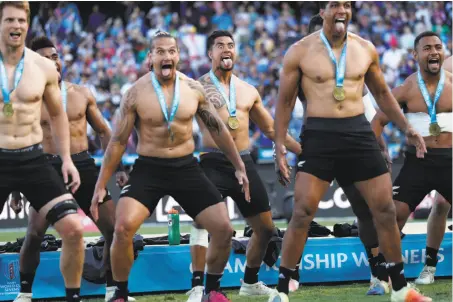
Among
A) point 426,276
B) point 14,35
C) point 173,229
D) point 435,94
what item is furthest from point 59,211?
point 426,276

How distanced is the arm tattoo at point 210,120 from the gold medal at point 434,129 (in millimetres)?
2226

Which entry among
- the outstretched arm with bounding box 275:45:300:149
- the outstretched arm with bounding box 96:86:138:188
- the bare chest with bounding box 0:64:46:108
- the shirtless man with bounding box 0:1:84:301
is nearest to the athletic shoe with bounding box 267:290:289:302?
the outstretched arm with bounding box 275:45:300:149

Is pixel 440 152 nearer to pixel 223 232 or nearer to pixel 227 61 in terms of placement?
pixel 227 61

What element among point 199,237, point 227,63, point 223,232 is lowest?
point 199,237

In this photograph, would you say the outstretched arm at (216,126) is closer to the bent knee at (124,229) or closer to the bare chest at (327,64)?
the bare chest at (327,64)

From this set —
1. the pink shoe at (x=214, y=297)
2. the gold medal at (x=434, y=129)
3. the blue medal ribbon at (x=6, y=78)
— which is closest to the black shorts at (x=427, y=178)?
the gold medal at (x=434, y=129)

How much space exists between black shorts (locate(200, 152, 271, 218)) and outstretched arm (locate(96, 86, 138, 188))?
1.32 meters

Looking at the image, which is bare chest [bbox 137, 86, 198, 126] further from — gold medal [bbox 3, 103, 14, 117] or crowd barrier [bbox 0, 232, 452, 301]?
crowd barrier [bbox 0, 232, 452, 301]

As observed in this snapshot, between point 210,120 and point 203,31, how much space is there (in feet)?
49.9

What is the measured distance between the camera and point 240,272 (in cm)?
1037

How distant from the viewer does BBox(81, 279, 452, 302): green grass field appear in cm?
908

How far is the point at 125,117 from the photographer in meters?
8.28

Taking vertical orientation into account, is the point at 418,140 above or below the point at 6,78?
below

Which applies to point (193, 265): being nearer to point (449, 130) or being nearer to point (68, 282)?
point (68, 282)
